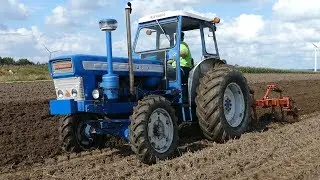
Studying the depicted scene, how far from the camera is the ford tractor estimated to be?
22.5ft

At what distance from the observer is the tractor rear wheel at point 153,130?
256 inches

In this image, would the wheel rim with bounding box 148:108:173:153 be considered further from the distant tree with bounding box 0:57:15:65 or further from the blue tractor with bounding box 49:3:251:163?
the distant tree with bounding box 0:57:15:65

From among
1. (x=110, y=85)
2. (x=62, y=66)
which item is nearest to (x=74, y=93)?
(x=62, y=66)

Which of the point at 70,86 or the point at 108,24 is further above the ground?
the point at 108,24

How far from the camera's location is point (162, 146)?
7.05 metres

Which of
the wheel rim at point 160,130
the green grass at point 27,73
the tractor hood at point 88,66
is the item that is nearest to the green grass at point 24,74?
the green grass at point 27,73

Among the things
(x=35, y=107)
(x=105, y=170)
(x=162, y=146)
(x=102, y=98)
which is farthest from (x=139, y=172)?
(x=35, y=107)

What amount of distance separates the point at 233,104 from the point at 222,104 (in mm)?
912

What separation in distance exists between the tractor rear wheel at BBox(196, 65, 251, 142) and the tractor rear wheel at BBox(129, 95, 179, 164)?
2.87 ft

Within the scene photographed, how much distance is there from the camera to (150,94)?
25.7ft

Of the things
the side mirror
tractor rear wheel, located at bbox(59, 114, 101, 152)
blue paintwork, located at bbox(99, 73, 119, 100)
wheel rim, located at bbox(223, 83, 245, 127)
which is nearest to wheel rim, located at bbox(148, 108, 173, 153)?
blue paintwork, located at bbox(99, 73, 119, 100)

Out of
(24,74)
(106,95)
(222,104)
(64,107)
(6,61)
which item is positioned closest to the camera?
(64,107)

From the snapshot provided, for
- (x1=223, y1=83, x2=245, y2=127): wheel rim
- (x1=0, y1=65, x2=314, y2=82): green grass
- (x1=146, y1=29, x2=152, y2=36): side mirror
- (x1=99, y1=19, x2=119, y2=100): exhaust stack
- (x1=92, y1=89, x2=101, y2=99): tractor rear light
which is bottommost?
(x1=0, y1=65, x2=314, y2=82): green grass

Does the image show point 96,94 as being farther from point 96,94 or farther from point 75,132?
point 75,132
